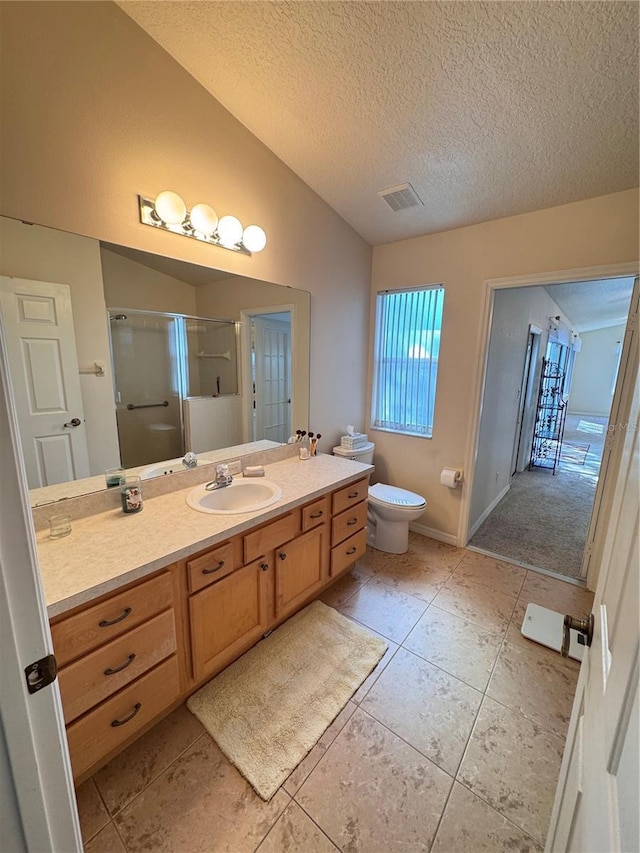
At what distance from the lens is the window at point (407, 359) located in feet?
9.07

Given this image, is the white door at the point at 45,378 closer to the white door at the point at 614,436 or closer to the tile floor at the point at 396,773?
the tile floor at the point at 396,773

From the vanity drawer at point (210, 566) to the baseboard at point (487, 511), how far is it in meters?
2.18

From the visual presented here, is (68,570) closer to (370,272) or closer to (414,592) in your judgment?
(414,592)

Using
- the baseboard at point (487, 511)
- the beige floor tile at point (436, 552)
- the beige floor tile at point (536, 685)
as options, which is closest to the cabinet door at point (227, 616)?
→ the beige floor tile at point (536, 685)

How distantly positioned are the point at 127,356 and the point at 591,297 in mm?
4795

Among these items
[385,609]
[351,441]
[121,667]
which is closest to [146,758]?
[121,667]

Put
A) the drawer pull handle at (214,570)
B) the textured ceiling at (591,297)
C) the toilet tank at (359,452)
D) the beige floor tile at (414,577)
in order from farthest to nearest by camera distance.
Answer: the textured ceiling at (591,297)
the toilet tank at (359,452)
the beige floor tile at (414,577)
the drawer pull handle at (214,570)

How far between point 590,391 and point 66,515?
1130cm

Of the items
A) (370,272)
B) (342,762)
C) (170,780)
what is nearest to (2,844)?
(170,780)

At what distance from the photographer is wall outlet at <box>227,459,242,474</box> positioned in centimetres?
201

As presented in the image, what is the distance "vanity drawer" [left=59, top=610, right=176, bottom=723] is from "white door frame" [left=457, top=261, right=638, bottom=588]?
2259 millimetres

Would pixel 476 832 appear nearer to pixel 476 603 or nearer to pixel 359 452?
pixel 476 603

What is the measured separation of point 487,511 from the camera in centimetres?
341

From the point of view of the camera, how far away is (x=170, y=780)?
4.05 ft
